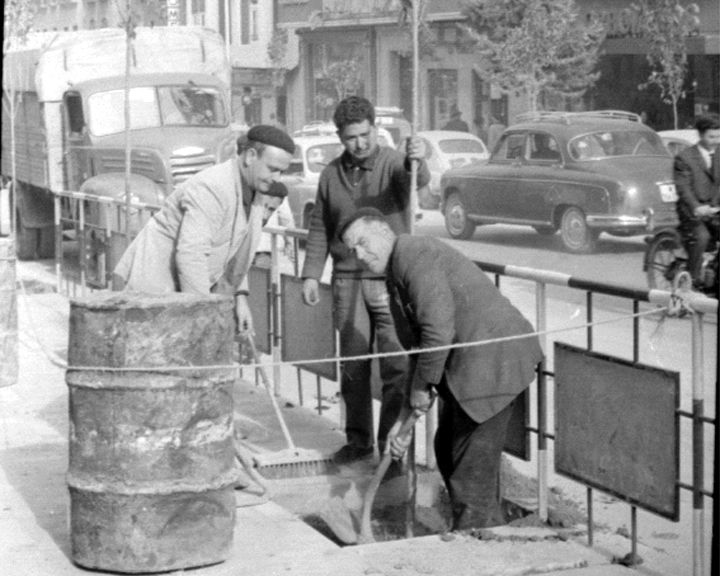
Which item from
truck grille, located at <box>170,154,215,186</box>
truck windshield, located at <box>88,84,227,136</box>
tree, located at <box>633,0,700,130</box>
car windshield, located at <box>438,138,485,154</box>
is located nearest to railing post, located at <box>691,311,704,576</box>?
tree, located at <box>633,0,700,130</box>

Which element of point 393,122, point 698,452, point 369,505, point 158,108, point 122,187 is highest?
point 158,108

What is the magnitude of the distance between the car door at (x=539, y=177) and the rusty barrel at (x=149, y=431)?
1197 cm

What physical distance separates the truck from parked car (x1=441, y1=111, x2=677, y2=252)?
3.37 meters

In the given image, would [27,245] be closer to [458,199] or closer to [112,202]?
[458,199]

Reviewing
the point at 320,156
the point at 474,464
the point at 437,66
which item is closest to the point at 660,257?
the point at 437,66

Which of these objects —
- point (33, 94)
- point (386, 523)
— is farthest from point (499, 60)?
point (386, 523)

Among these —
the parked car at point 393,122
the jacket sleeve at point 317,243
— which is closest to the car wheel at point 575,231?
the parked car at point 393,122

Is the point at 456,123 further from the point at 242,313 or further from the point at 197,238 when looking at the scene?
the point at 197,238

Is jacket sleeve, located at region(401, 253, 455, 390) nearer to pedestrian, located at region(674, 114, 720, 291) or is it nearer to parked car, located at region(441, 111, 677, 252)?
pedestrian, located at region(674, 114, 720, 291)

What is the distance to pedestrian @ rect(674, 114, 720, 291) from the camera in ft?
36.3

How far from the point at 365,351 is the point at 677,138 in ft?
27.7

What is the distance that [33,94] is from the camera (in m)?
17.2

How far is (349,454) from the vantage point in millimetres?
6352

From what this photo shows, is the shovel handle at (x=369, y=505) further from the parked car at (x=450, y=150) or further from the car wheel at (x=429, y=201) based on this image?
the car wheel at (x=429, y=201)
